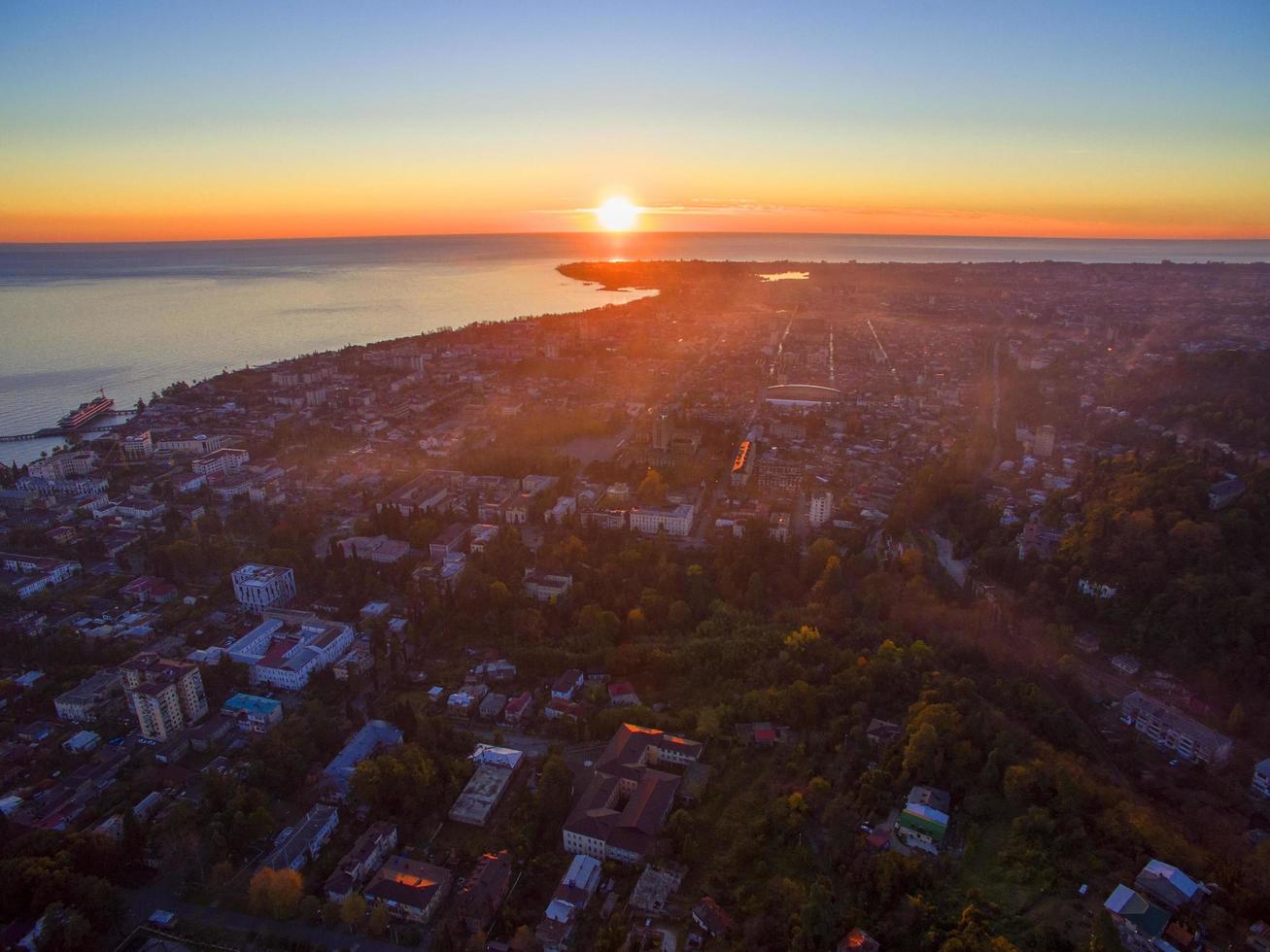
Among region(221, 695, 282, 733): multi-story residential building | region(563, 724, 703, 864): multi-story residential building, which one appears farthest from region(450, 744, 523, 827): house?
region(221, 695, 282, 733): multi-story residential building

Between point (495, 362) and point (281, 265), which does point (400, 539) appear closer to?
point (495, 362)

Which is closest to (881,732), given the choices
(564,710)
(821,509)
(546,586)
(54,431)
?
(564,710)

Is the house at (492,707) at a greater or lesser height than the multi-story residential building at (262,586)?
lesser

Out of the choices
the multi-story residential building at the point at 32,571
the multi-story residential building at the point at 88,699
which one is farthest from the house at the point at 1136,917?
the multi-story residential building at the point at 32,571

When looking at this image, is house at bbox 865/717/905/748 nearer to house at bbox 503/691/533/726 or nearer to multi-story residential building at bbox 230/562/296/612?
house at bbox 503/691/533/726

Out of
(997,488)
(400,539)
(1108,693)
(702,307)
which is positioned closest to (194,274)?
(702,307)

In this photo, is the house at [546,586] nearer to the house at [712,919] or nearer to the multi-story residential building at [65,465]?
the house at [712,919]
